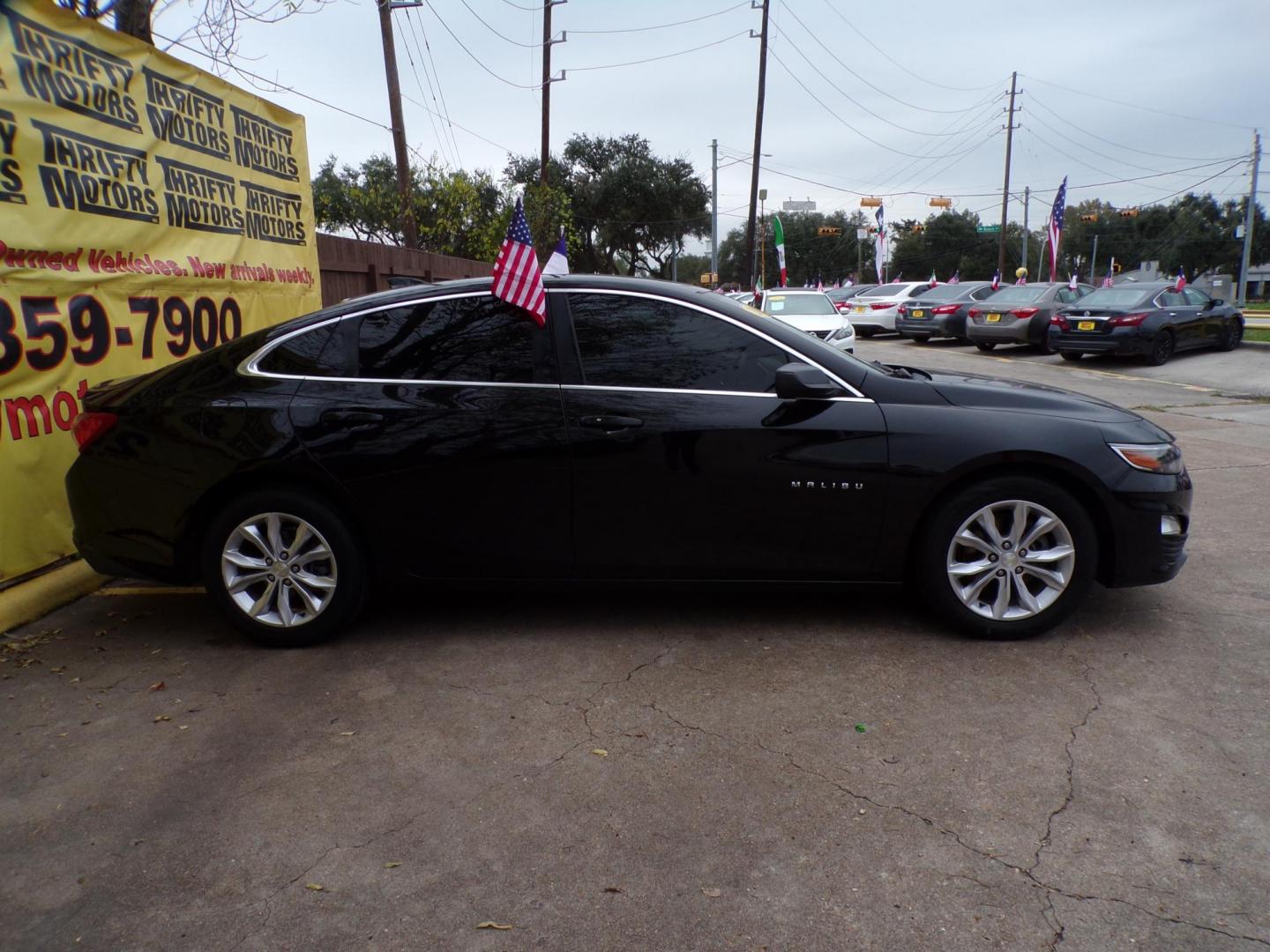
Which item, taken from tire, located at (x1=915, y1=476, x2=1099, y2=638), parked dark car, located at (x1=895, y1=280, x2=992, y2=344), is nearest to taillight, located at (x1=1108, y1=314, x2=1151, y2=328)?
parked dark car, located at (x1=895, y1=280, x2=992, y2=344)

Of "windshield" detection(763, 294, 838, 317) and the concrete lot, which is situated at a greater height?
"windshield" detection(763, 294, 838, 317)

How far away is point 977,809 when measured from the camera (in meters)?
2.80

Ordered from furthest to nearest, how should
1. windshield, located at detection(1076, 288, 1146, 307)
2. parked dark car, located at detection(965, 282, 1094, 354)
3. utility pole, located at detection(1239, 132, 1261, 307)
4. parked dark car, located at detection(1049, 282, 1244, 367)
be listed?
utility pole, located at detection(1239, 132, 1261, 307), parked dark car, located at detection(965, 282, 1094, 354), windshield, located at detection(1076, 288, 1146, 307), parked dark car, located at detection(1049, 282, 1244, 367)

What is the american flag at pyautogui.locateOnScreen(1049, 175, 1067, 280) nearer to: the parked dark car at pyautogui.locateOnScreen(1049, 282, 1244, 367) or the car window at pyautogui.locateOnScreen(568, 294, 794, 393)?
the parked dark car at pyautogui.locateOnScreen(1049, 282, 1244, 367)

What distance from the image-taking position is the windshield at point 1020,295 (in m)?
20.8

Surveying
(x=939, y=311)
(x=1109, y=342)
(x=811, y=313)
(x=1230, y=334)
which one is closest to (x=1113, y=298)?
(x=1109, y=342)

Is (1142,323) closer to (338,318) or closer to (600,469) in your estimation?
(600,469)

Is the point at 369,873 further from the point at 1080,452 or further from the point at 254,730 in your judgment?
the point at 1080,452

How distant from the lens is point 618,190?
48344mm

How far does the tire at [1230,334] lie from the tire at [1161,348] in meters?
2.04

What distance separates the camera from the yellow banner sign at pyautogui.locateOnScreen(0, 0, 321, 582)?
15.8ft

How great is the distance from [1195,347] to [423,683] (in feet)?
63.9

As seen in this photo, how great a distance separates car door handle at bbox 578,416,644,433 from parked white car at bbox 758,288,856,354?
37.0ft

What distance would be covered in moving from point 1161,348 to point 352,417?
58.2 feet
